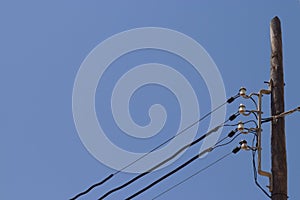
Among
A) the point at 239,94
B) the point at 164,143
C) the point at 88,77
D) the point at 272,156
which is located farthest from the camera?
the point at 88,77

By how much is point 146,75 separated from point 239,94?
2836 mm

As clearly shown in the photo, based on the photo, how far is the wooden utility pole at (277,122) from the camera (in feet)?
27.3

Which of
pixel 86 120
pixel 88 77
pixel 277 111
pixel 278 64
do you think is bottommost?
pixel 277 111

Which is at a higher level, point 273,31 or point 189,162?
point 273,31

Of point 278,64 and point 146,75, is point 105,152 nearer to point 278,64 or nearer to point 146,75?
point 146,75

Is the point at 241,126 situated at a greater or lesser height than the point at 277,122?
greater

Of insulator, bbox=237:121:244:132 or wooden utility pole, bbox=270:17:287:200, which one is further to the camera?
insulator, bbox=237:121:244:132

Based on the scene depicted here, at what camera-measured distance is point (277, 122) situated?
876 cm

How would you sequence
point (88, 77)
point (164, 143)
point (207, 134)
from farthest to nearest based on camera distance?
1. point (88, 77)
2. point (164, 143)
3. point (207, 134)

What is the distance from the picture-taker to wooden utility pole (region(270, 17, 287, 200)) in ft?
27.3

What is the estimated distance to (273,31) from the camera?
374 inches

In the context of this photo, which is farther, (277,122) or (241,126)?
(241,126)

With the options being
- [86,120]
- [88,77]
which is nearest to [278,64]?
[86,120]

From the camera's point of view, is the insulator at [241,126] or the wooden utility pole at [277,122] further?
the insulator at [241,126]
